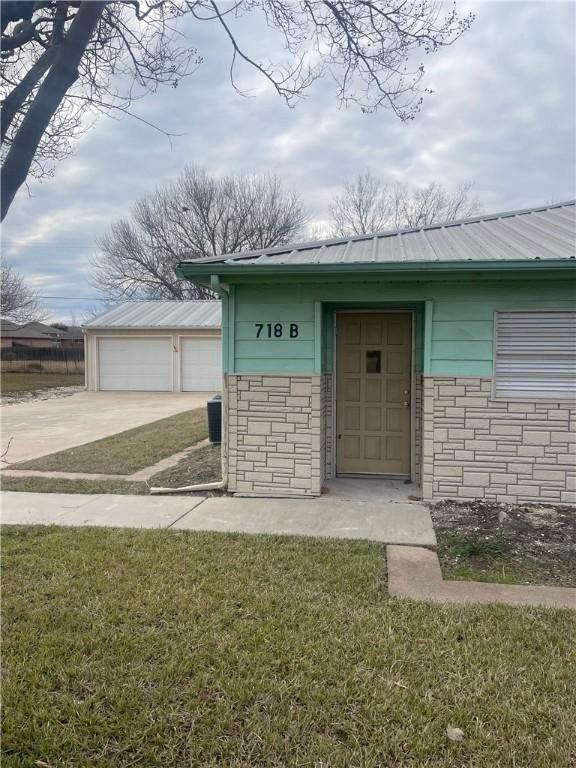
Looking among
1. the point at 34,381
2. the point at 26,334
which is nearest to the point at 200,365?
the point at 34,381

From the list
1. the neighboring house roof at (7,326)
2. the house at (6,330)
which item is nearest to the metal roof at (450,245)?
the house at (6,330)

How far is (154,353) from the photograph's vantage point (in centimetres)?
2222

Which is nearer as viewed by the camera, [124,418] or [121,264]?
[124,418]

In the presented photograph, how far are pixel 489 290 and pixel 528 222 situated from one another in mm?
2623

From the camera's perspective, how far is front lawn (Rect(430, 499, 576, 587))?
411 centimetres

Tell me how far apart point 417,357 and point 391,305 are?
0.75m

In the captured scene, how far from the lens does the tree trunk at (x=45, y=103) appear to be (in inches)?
87.7

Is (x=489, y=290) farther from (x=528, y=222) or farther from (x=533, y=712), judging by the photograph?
(x=533, y=712)

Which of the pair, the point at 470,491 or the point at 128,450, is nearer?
the point at 470,491

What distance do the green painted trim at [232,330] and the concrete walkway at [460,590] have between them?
10.2 ft

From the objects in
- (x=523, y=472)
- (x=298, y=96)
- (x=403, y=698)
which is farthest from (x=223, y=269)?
(x=403, y=698)

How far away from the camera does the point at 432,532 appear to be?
5016mm

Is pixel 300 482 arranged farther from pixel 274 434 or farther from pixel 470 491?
pixel 470 491

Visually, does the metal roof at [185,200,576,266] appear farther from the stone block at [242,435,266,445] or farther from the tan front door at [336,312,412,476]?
the stone block at [242,435,266,445]
